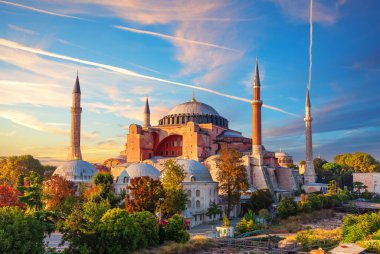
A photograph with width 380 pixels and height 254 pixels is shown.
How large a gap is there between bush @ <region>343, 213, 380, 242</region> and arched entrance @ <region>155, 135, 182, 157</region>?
2518cm

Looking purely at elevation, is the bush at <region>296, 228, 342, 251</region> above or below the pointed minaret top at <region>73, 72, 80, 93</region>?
below

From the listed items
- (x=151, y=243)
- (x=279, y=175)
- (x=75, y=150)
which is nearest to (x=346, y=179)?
(x=279, y=175)

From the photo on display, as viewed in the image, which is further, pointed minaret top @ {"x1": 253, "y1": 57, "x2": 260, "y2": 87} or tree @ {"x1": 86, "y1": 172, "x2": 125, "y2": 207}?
pointed minaret top @ {"x1": 253, "y1": 57, "x2": 260, "y2": 87}

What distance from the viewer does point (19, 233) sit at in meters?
12.8

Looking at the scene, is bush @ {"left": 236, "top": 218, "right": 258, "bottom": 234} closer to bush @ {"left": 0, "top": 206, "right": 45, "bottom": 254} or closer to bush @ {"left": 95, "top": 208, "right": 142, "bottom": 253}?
bush @ {"left": 95, "top": 208, "right": 142, "bottom": 253}

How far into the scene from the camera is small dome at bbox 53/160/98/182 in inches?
1289

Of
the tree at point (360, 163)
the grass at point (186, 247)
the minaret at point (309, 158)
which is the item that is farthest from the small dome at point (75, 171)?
the tree at point (360, 163)

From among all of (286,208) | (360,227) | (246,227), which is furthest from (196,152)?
(360,227)

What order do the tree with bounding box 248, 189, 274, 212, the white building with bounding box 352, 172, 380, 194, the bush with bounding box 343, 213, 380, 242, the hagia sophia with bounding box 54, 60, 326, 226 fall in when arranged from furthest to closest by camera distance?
the white building with bounding box 352, 172, 380, 194 → the hagia sophia with bounding box 54, 60, 326, 226 → the tree with bounding box 248, 189, 274, 212 → the bush with bounding box 343, 213, 380, 242

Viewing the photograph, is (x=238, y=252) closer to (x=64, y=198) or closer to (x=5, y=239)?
(x=5, y=239)

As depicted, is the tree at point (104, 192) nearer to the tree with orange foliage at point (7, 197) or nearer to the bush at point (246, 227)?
the tree with orange foliage at point (7, 197)

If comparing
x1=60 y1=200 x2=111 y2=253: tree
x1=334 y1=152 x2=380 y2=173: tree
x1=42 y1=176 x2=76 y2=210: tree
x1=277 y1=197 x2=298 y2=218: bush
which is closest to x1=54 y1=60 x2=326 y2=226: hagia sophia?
x1=42 y1=176 x2=76 y2=210: tree

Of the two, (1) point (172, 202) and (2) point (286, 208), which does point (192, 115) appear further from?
(1) point (172, 202)

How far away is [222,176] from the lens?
2880 cm
